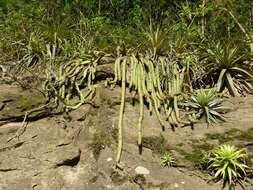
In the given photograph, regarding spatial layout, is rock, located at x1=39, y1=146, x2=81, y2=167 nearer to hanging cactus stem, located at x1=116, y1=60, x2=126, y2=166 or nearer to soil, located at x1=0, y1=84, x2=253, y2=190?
soil, located at x1=0, y1=84, x2=253, y2=190

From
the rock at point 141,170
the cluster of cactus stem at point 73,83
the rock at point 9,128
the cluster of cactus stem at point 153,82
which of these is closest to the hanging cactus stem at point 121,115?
the cluster of cactus stem at point 153,82

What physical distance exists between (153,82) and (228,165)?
1.60m

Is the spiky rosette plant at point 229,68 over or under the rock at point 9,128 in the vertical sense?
over

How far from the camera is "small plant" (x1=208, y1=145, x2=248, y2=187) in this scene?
469 cm

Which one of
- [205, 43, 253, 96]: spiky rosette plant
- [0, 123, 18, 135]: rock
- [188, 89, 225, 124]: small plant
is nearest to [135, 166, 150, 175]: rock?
[188, 89, 225, 124]: small plant

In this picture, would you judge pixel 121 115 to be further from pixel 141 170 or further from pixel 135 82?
pixel 141 170

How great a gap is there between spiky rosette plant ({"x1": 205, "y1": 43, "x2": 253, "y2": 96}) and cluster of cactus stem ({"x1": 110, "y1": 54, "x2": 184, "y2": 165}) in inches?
19.8

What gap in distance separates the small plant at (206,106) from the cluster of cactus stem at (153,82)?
0.77ft

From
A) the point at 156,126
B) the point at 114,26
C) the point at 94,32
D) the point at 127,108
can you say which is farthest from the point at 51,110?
the point at 114,26

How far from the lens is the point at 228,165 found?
4.74m

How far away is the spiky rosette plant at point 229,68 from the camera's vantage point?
250 inches

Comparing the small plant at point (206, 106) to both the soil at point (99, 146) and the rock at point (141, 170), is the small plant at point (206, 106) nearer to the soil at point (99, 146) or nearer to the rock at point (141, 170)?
the soil at point (99, 146)

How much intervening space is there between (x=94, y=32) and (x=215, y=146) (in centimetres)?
275

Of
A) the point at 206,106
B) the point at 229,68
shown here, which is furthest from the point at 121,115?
the point at 229,68
